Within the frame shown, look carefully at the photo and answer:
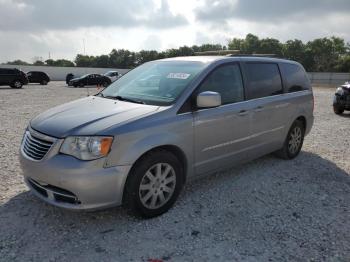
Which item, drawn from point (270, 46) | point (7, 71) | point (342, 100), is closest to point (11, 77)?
point (7, 71)

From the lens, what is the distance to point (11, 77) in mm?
27562

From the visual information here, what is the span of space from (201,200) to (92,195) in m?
1.55

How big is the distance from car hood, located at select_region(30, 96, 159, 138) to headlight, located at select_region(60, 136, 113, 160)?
64 millimetres

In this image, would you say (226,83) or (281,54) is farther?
(281,54)

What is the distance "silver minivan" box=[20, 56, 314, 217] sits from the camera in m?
3.49

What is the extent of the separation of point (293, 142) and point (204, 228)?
320 centimetres

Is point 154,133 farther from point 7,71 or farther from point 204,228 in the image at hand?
point 7,71

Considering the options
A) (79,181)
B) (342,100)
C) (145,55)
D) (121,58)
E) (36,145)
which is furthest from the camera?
(145,55)

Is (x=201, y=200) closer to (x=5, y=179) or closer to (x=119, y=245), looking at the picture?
(x=119, y=245)

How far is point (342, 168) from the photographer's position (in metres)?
5.99

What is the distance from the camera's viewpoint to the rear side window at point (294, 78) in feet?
19.9

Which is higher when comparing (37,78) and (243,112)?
(37,78)

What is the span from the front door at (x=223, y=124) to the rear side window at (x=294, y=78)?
4.64 ft

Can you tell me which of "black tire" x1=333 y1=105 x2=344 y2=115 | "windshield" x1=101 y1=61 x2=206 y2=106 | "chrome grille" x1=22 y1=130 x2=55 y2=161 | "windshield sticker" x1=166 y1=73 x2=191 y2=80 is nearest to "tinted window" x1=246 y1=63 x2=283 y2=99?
"windshield" x1=101 y1=61 x2=206 y2=106
